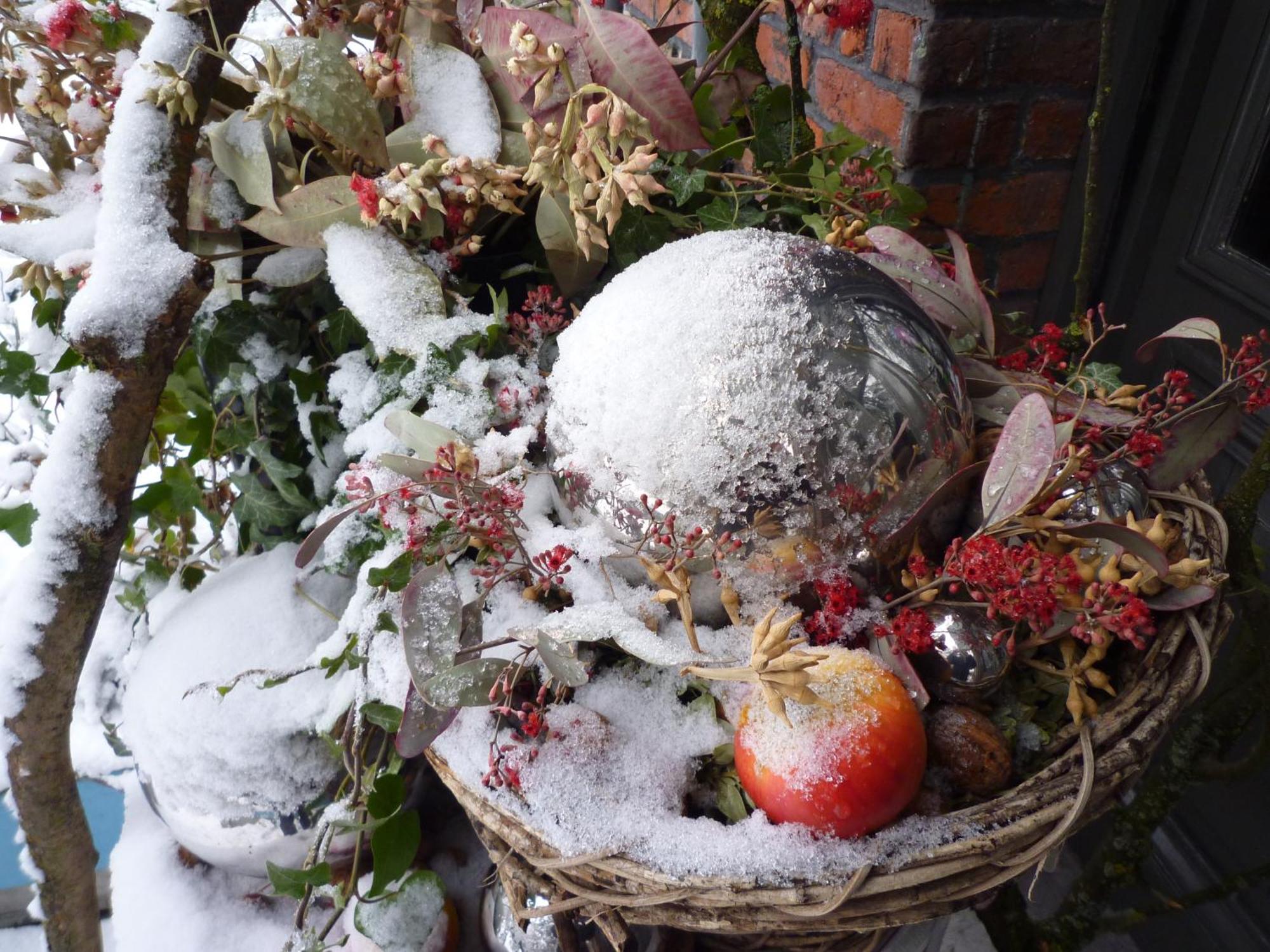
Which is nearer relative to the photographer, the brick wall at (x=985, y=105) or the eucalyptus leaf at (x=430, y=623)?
the eucalyptus leaf at (x=430, y=623)

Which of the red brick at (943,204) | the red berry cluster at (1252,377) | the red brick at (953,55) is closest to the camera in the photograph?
the red berry cluster at (1252,377)

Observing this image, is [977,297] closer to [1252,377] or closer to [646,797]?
[1252,377]

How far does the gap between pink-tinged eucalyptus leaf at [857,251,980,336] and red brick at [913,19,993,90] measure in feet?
1.29

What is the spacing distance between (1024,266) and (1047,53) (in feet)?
0.76

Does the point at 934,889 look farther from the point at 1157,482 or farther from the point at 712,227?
the point at 712,227

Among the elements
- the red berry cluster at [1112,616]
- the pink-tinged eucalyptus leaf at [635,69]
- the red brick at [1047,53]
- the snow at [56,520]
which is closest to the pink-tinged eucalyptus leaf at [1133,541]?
the red berry cluster at [1112,616]

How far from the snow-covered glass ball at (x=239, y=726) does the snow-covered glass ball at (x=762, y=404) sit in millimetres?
266

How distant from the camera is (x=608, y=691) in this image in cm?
51

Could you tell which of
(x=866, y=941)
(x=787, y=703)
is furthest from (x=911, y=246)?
(x=866, y=941)

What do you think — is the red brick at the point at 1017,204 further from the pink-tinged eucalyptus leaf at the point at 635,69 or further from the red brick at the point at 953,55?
the pink-tinged eucalyptus leaf at the point at 635,69

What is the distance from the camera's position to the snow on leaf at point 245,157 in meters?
0.54

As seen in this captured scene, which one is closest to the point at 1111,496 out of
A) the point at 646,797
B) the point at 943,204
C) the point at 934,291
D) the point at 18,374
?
the point at 934,291

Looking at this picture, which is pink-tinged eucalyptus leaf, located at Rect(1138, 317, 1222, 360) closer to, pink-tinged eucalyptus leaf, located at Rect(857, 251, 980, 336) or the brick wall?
pink-tinged eucalyptus leaf, located at Rect(857, 251, 980, 336)

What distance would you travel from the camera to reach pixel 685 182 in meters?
0.64
